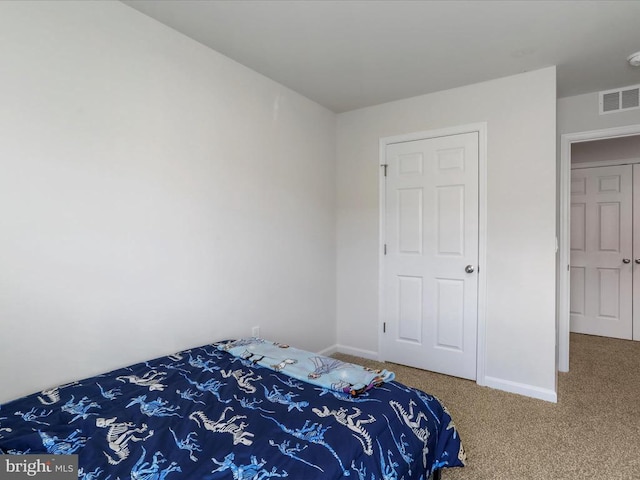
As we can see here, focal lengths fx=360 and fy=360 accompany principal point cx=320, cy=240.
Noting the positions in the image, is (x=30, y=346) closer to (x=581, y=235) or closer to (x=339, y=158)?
(x=339, y=158)

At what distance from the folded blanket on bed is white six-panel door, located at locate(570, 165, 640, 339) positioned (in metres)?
3.99

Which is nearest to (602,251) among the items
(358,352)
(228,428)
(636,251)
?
(636,251)

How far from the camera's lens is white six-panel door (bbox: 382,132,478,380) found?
3004 mm

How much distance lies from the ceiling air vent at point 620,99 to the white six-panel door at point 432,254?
112 centimetres

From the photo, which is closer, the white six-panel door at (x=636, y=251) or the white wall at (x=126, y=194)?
the white wall at (x=126, y=194)

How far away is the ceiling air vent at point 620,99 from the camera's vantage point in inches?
113

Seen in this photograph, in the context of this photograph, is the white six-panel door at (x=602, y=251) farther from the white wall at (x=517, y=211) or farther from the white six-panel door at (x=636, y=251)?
the white wall at (x=517, y=211)

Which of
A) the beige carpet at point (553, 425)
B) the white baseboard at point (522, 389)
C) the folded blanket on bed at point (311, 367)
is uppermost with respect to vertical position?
the folded blanket on bed at point (311, 367)

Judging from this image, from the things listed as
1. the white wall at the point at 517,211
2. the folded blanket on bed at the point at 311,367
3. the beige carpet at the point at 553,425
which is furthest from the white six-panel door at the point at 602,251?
the folded blanket on bed at the point at 311,367

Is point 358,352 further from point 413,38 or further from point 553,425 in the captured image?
point 413,38

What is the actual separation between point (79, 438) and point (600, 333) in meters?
5.25

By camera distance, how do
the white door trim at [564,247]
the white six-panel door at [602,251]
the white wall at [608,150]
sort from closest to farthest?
the white door trim at [564,247] < the white wall at [608,150] < the white six-panel door at [602,251]

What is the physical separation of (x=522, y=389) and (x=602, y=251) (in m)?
2.65

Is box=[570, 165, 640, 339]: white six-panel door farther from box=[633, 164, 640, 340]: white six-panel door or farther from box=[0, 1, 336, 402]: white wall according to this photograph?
box=[0, 1, 336, 402]: white wall
